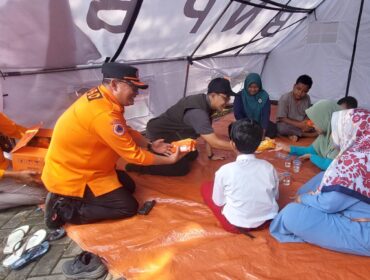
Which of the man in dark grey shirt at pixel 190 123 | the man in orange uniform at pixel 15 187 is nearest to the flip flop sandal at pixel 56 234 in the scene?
the man in orange uniform at pixel 15 187

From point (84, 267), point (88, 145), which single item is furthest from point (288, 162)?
point (84, 267)

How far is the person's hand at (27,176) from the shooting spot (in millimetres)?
2584

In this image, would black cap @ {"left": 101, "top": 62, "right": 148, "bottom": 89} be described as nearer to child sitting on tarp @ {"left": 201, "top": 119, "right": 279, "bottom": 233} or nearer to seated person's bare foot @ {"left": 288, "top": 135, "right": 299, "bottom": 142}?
child sitting on tarp @ {"left": 201, "top": 119, "right": 279, "bottom": 233}

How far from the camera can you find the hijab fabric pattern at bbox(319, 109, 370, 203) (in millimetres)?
1880

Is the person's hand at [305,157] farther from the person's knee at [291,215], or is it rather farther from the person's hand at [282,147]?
the person's knee at [291,215]

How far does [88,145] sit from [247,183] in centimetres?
121

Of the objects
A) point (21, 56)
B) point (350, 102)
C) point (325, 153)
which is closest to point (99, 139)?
point (21, 56)

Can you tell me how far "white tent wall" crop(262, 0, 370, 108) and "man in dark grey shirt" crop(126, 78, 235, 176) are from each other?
4006 millimetres

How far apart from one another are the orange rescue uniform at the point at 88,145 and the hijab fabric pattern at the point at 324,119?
1.86 m

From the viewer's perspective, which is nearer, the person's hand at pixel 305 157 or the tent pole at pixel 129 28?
the tent pole at pixel 129 28

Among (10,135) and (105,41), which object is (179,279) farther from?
(105,41)

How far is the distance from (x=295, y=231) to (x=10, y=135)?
8.70ft

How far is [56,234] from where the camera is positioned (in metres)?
2.38

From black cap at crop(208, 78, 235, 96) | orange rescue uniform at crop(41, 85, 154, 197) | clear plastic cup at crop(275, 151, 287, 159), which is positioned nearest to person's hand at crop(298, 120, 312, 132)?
clear plastic cup at crop(275, 151, 287, 159)
